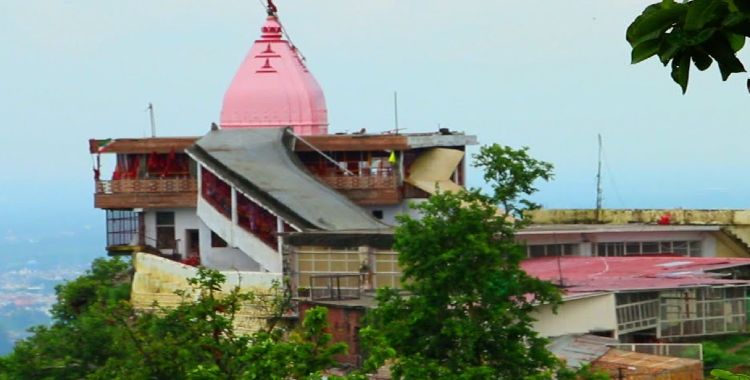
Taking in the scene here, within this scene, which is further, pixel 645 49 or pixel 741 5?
pixel 645 49

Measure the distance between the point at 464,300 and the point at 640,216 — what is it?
21432 millimetres

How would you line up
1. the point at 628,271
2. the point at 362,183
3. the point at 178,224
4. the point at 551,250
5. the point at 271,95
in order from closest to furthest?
the point at 628,271 → the point at 551,250 → the point at 362,183 → the point at 178,224 → the point at 271,95

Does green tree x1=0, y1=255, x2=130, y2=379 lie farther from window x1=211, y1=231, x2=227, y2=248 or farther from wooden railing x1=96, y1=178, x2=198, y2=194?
wooden railing x1=96, y1=178, x2=198, y2=194

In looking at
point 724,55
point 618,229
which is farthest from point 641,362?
point 724,55

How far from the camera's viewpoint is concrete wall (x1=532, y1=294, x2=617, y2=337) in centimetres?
3478

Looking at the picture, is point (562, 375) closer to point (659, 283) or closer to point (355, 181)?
point (659, 283)

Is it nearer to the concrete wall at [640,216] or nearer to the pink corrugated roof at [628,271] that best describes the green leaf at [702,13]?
the pink corrugated roof at [628,271]

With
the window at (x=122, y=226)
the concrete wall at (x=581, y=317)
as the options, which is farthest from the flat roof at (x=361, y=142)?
the concrete wall at (x=581, y=317)

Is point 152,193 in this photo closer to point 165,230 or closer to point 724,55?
point 165,230

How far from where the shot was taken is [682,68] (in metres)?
6.46

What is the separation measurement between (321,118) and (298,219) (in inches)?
348

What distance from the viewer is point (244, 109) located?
4856 centimetres

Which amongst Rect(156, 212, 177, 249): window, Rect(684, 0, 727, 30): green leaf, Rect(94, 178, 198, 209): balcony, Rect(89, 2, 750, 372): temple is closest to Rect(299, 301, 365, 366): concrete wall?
Rect(89, 2, 750, 372): temple

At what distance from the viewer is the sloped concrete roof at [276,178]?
136ft
